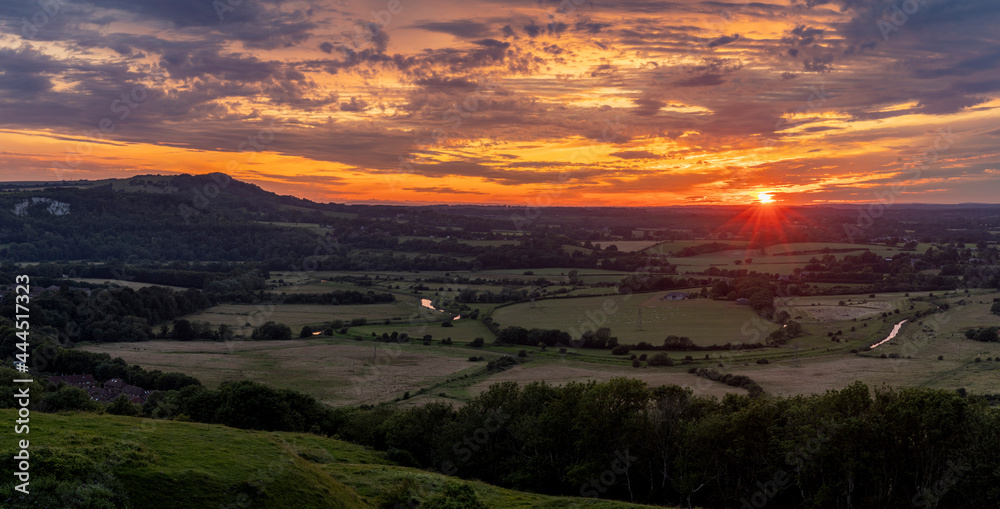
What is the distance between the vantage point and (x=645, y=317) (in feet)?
325

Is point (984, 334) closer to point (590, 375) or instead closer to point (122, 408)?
point (590, 375)

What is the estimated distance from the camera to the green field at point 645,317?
288ft

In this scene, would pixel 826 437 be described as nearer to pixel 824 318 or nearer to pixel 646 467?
pixel 646 467

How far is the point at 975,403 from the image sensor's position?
31.1 metres

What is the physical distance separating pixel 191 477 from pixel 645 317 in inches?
3406

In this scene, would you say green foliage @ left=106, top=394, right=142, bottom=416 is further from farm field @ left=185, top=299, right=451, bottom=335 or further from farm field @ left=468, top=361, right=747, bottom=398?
farm field @ left=185, top=299, right=451, bottom=335

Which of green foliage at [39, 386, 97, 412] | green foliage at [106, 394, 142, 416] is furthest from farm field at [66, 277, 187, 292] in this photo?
green foliage at [39, 386, 97, 412]

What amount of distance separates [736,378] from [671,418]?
3308 cm

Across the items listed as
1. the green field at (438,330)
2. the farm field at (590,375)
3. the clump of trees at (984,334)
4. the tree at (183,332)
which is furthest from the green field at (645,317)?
the tree at (183,332)

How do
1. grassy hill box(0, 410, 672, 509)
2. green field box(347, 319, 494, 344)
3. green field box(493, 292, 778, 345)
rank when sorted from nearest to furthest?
1. grassy hill box(0, 410, 672, 509)
2. green field box(493, 292, 778, 345)
3. green field box(347, 319, 494, 344)

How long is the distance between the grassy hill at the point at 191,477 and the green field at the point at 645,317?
5944cm

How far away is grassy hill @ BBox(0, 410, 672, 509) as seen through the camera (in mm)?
17188

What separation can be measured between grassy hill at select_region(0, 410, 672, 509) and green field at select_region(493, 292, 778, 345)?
59444 millimetres

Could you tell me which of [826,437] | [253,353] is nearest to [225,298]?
[253,353]
